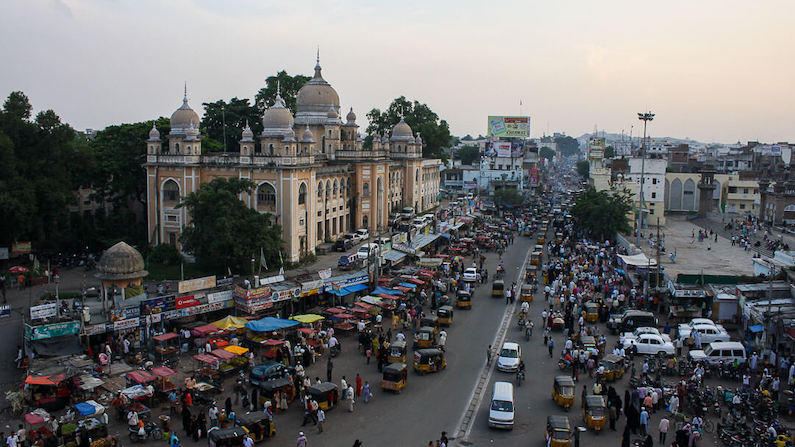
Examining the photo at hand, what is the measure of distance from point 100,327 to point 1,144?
17.3 m

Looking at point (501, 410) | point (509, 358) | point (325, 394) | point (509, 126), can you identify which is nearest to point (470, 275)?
point (509, 358)

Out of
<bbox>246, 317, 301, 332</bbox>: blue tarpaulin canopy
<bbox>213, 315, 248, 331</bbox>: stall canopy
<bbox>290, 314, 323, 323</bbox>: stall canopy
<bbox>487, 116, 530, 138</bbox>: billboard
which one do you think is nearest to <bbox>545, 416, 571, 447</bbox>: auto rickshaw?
<bbox>246, 317, 301, 332</bbox>: blue tarpaulin canopy

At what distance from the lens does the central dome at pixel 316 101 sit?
175 ft

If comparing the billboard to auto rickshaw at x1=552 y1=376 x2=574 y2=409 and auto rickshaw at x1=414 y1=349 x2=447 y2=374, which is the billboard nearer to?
auto rickshaw at x1=414 y1=349 x2=447 y2=374

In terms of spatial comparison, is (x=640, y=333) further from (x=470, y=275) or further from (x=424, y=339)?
(x=470, y=275)

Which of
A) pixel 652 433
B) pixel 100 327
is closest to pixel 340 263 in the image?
pixel 100 327

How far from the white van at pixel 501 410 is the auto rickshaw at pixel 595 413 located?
84.8 inches

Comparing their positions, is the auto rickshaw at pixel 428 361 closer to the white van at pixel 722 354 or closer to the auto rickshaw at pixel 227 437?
the auto rickshaw at pixel 227 437

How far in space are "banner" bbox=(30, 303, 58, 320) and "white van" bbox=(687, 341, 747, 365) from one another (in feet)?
76.1

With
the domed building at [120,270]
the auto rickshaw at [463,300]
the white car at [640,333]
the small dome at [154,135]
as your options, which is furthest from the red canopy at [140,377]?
the small dome at [154,135]

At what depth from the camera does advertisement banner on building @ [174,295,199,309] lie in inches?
1043

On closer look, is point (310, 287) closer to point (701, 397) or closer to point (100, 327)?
point (100, 327)

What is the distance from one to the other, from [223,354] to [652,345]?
1594cm

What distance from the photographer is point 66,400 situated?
20.8 metres
